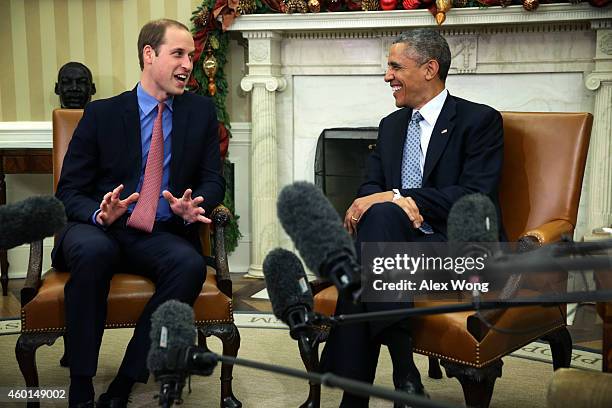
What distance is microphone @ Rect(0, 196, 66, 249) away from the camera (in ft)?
4.75

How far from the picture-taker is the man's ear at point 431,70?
301 cm

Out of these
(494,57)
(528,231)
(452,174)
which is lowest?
(528,231)

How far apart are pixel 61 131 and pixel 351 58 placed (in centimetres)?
228

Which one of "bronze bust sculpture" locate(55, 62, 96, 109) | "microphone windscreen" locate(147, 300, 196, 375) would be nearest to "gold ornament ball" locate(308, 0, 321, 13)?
"bronze bust sculpture" locate(55, 62, 96, 109)

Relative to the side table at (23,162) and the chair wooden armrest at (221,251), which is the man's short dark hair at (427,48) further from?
the side table at (23,162)

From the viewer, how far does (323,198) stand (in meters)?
1.16

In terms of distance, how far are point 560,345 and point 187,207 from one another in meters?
1.41

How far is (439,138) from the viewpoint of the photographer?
9.61 feet

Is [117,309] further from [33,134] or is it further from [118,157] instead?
[33,134]

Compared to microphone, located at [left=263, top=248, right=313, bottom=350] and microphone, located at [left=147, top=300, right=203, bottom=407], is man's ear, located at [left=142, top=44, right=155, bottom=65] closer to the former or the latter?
microphone, located at [left=263, top=248, right=313, bottom=350]

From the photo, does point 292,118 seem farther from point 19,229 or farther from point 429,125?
point 19,229

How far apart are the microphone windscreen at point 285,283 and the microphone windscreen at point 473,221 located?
0.29 m

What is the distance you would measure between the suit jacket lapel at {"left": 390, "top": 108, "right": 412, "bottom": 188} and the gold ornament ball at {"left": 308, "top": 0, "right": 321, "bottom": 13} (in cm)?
200

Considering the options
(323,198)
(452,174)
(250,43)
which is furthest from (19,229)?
(250,43)
